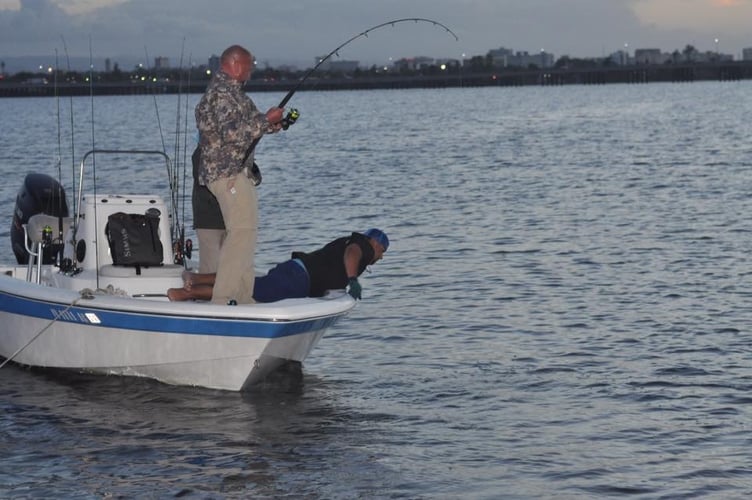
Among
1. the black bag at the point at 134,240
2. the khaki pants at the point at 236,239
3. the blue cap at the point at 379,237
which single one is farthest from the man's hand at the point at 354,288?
the black bag at the point at 134,240

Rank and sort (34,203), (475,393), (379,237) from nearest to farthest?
(379,237), (475,393), (34,203)

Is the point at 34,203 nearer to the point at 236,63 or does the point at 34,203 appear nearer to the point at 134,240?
the point at 134,240

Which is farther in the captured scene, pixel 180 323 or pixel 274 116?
pixel 180 323

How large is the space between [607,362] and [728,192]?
62.7 feet

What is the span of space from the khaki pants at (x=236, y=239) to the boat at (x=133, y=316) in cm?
21

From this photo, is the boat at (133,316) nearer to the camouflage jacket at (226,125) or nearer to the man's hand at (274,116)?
the camouflage jacket at (226,125)

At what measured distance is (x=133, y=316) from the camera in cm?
1013

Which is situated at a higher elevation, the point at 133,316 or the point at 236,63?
the point at 236,63

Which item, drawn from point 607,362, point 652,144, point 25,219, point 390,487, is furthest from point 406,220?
point 652,144

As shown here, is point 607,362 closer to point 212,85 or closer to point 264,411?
point 264,411

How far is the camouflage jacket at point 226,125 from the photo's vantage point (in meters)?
9.66

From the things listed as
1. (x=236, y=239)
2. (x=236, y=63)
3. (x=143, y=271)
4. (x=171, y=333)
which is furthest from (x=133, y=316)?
(x=236, y=63)

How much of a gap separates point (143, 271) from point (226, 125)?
161cm

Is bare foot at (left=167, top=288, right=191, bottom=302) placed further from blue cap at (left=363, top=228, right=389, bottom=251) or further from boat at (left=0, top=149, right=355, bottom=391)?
blue cap at (left=363, top=228, right=389, bottom=251)
